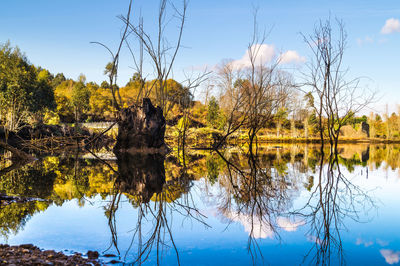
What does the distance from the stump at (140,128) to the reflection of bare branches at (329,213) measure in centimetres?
629

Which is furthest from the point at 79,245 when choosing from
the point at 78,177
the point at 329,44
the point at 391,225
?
the point at 329,44

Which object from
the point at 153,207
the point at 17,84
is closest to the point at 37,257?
the point at 153,207

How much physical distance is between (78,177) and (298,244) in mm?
4217

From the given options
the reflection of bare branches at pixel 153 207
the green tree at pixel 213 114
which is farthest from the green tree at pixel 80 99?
the reflection of bare branches at pixel 153 207

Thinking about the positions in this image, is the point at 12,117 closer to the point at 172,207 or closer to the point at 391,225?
the point at 172,207

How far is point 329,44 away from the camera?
11719 millimetres

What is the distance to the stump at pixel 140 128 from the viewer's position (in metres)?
10.0

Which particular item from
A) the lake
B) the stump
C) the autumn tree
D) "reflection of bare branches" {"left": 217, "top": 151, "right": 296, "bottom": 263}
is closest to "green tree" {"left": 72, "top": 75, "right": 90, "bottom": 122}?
the autumn tree

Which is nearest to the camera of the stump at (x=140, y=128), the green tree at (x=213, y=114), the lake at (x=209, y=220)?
the lake at (x=209, y=220)

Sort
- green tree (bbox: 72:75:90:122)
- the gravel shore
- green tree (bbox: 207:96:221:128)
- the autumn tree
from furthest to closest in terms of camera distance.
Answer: green tree (bbox: 72:75:90:122), green tree (bbox: 207:96:221:128), the autumn tree, the gravel shore

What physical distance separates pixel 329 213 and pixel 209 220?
126cm

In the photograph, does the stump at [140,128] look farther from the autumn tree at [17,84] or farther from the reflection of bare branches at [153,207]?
the autumn tree at [17,84]

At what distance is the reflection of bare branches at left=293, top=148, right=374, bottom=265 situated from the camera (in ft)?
6.74

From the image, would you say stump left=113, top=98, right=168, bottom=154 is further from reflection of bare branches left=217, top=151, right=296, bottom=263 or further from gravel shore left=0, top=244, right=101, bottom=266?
gravel shore left=0, top=244, right=101, bottom=266
